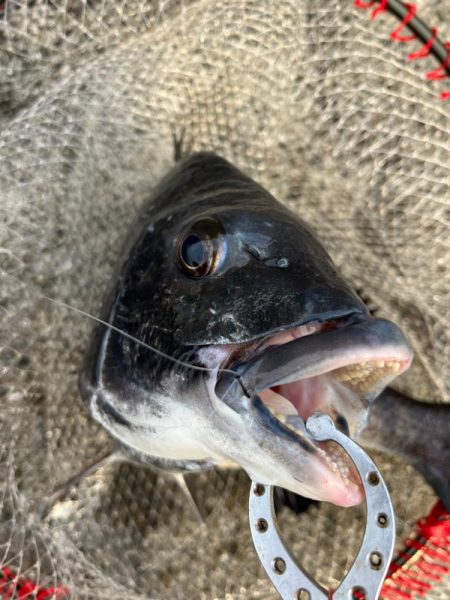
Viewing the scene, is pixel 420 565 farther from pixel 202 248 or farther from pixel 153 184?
pixel 153 184

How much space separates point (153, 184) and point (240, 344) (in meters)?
0.82

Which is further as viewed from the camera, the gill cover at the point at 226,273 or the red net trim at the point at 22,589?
the red net trim at the point at 22,589

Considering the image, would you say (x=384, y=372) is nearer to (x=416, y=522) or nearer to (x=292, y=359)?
(x=292, y=359)

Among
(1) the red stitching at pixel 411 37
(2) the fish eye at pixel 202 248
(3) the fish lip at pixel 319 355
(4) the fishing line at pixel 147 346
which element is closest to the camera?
(3) the fish lip at pixel 319 355

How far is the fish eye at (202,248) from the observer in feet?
4.60

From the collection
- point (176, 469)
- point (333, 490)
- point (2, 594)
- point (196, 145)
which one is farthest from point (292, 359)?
point (2, 594)

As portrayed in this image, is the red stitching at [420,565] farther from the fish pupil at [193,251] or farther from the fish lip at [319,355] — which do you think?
the fish pupil at [193,251]

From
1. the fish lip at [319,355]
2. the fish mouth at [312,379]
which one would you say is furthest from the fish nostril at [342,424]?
the fish lip at [319,355]

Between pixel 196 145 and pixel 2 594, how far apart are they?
4.41 feet

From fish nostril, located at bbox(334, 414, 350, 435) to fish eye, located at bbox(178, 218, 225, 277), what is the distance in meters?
0.39

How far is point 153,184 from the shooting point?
1954 mm

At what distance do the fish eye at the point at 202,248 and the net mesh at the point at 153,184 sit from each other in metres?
0.45

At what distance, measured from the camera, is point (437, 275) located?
2.10 meters

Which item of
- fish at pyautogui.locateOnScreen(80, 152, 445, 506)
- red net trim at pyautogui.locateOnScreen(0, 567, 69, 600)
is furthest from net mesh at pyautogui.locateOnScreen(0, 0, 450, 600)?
fish at pyautogui.locateOnScreen(80, 152, 445, 506)
